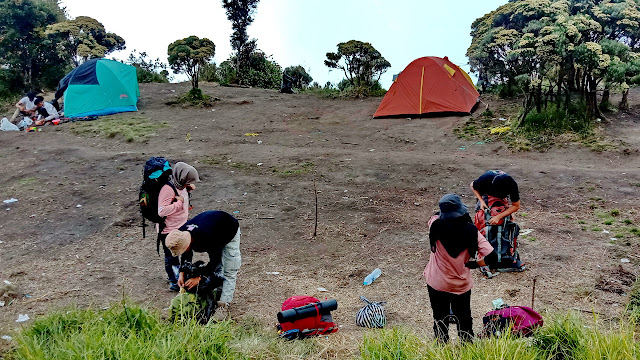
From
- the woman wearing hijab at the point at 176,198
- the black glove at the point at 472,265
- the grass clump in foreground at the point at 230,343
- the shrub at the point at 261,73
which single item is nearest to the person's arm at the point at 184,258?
the grass clump in foreground at the point at 230,343

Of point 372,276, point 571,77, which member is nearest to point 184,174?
point 372,276

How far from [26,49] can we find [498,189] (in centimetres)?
1931

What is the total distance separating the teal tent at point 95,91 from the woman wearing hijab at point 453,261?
1365 centimetres

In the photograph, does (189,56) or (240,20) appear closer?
(189,56)

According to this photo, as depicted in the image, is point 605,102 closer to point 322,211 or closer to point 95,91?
point 322,211

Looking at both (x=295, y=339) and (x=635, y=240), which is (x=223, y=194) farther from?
(x=635, y=240)

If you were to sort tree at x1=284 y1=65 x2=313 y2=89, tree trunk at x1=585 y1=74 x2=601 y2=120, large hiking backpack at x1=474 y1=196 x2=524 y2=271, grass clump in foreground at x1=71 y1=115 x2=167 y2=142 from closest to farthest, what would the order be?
large hiking backpack at x1=474 y1=196 x2=524 y2=271 → tree trunk at x1=585 y1=74 x2=601 y2=120 → grass clump in foreground at x1=71 y1=115 x2=167 y2=142 → tree at x1=284 y1=65 x2=313 y2=89

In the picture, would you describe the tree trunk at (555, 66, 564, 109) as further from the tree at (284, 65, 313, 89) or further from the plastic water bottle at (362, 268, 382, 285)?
the tree at (284, 65, 313, 89)

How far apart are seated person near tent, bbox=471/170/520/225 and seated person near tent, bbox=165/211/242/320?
2407 millimetres

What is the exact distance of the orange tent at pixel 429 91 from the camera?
41.5 feet

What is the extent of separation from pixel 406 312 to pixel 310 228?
2.41m

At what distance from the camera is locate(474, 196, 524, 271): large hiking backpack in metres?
4.52

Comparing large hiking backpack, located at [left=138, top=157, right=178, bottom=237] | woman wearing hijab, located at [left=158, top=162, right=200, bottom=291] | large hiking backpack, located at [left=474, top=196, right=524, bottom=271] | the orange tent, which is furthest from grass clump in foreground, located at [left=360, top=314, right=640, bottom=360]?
the orange tent

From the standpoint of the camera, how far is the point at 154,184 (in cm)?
420
